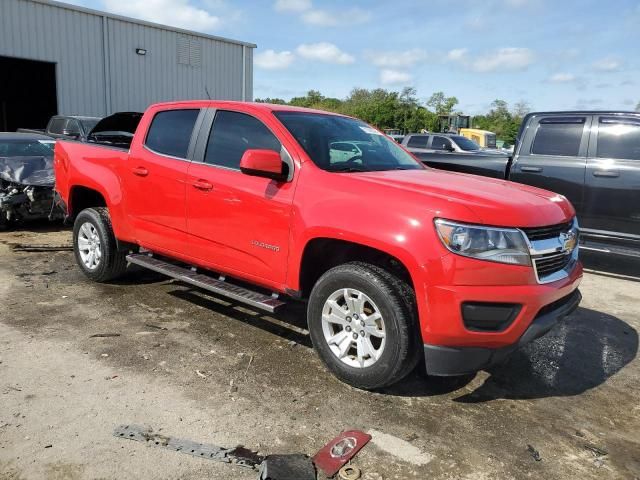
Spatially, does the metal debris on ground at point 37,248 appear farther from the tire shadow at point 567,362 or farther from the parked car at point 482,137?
the parked car at point 482,137

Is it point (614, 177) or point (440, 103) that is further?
point (440, 103)

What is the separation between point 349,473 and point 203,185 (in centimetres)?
244

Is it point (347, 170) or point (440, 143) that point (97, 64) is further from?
point (347, 170)

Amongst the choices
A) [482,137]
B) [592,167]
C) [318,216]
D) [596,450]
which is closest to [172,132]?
[318,216]

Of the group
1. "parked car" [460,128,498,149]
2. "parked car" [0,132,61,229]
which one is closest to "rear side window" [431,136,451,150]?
"parked car" [0,132,61,229]

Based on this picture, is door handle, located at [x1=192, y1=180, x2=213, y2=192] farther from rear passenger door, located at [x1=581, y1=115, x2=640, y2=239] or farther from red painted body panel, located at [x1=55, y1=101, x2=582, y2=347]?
rear passenger door, located at [x1=581, y1=115, x2=640, y2=239]

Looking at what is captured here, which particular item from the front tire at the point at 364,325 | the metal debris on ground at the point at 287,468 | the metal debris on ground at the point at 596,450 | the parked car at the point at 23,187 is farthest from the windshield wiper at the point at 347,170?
the parked car at the point at 23,187

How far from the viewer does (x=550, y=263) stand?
3221mm

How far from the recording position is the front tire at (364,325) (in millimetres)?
3131

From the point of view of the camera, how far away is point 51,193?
7855 mm

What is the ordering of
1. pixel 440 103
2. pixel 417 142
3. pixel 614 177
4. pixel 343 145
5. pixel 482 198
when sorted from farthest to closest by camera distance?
pixel 440 103 < pixel 417 142 < pixel 614 177 < pixel 343 145 < pixel 482 198

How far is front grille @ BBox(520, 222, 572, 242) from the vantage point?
307cm

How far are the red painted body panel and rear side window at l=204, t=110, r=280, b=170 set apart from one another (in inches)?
2.9

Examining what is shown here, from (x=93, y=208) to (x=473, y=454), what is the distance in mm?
4311
